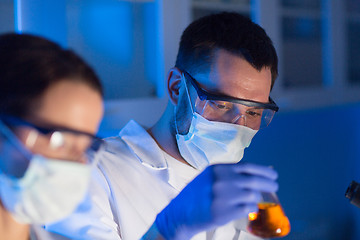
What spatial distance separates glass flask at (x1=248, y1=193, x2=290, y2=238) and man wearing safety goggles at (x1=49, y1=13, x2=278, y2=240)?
1.07ft

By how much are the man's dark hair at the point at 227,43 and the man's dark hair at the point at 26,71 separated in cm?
67

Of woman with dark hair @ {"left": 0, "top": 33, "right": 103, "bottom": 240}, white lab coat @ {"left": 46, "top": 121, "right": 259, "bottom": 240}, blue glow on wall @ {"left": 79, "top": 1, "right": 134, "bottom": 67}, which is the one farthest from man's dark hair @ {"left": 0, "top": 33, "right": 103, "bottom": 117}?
blue glow on wall @ {"left": 79, "top": 1, "right": 134, "bottom": 67}

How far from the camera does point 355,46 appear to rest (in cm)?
323

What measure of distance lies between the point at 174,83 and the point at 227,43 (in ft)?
0.85

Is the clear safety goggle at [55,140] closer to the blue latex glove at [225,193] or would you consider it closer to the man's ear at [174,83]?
the blue latex glove at [225,193]

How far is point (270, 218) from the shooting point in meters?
1.04

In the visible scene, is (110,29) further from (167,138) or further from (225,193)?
(225,193)

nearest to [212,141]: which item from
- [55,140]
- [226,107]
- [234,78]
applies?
[226,107]

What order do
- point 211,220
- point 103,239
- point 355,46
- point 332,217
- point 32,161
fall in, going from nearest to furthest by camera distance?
point 32,161
point 211,220
point 103,239
point 332,217
point 355,46

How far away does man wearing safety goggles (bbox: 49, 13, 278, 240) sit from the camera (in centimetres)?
142

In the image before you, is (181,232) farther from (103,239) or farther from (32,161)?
(32,161)

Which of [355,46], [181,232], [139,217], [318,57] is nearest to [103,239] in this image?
[139,217]

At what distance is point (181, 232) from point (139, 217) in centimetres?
40

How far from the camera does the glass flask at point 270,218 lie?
41.0 inches
